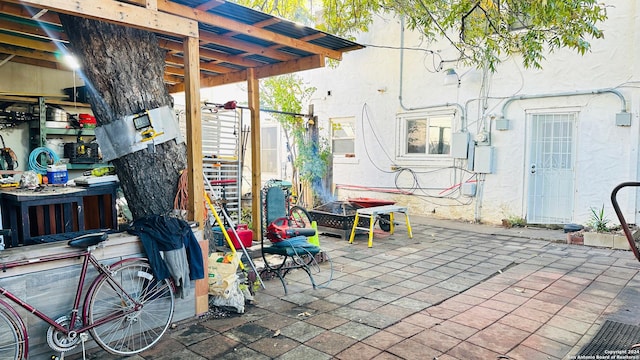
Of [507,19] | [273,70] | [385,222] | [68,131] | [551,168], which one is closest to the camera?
[507,19]

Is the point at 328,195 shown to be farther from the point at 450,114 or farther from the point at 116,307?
the point at 116,307

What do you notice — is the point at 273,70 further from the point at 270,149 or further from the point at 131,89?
the point at 270,149

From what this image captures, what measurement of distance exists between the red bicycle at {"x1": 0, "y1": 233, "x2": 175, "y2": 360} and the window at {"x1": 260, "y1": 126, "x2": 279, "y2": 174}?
29.2ft

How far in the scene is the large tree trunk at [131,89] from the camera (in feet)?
11.4

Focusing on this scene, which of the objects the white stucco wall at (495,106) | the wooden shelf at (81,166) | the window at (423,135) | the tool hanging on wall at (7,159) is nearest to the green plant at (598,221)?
the white stucco wall at (495,106)

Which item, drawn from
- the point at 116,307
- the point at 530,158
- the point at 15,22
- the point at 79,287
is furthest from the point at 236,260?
the point at 530,158

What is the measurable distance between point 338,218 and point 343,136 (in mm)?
4136

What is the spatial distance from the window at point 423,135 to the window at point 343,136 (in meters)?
1.40

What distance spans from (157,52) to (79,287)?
2.23 metres

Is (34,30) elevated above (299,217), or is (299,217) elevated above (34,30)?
(34,30)

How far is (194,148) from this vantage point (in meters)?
3.53

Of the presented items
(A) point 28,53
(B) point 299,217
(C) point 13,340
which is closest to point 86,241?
(C) point 13,340

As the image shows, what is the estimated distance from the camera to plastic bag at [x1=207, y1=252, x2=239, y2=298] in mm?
3664

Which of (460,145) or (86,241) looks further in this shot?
(460,145)
